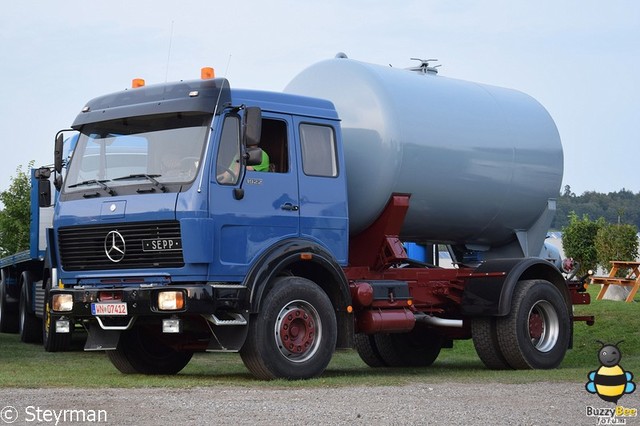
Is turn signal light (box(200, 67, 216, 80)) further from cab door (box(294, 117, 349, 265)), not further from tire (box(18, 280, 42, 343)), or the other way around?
tire (box(18, 280, 42, 343))

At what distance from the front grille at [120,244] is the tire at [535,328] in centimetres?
479

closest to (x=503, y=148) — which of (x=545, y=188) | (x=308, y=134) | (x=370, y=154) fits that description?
(x=545, y=188)

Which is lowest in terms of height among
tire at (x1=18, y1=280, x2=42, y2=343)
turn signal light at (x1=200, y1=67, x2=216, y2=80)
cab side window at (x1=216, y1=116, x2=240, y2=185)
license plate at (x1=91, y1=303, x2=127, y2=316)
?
tire at (x1=18, y1=280, x2=42, y2=343)

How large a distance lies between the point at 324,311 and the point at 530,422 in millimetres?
4321

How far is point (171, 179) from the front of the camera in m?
12.6

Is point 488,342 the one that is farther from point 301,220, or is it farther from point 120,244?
point 120,244

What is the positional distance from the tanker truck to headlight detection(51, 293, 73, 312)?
0.08 ft

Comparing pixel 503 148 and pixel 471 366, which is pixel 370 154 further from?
pixel 471 366

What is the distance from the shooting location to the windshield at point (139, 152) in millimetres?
12602

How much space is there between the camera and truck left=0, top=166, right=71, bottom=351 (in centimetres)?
2139

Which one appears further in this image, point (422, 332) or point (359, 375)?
point (422, 332)

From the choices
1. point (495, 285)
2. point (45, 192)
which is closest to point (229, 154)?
point (45, 192)

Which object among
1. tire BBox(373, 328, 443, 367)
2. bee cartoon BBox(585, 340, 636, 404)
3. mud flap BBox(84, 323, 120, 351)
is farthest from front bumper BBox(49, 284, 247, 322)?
tire BBox(373, 328, 443, 367)

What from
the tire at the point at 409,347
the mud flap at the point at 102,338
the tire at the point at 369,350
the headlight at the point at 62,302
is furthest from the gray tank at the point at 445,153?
the headlight at the point at 62,302
